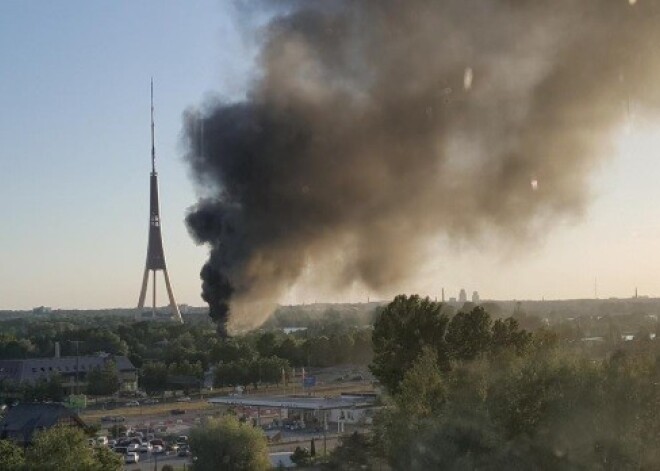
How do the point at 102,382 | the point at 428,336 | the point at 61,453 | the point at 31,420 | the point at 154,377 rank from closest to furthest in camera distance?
the point at 61,453, the point at 428,336, the point at 31,420, the point at 102,382, the point at 154,377

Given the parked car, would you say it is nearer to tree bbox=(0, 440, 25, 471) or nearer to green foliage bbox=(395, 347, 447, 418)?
tree bbox=(0, 440, 25, 471)

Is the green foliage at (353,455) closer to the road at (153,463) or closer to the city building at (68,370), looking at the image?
the road at (153,463)

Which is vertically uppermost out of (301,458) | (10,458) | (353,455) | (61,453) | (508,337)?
(508,337)

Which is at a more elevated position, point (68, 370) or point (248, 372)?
point (68, 370)

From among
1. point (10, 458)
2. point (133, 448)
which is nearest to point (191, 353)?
point (133, 448)

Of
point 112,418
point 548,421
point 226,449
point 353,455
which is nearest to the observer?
point 548,421

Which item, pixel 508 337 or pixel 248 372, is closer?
pixel 508 337

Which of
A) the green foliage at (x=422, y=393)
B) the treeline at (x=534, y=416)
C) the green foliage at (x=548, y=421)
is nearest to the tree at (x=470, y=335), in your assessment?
the green foliage at (x=422, y=393)

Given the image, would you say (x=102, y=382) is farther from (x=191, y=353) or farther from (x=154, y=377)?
(x=191, y=353)
